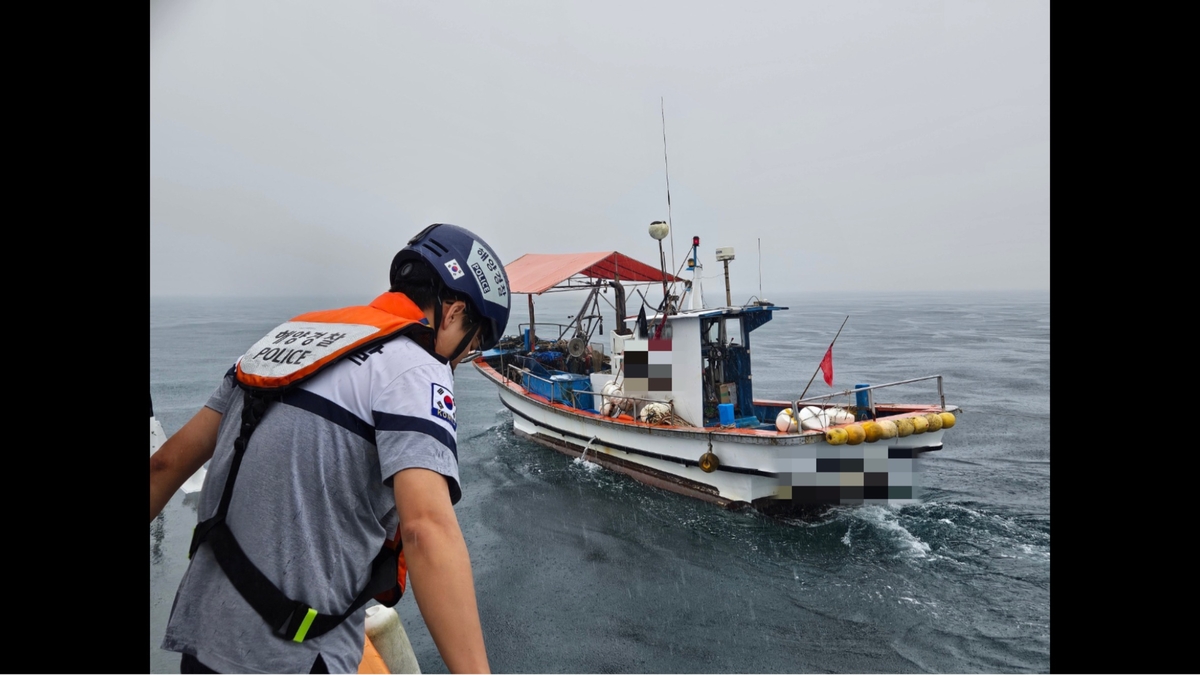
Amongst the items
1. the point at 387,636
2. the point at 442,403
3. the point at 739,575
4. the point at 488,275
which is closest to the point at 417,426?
the point at 442,403

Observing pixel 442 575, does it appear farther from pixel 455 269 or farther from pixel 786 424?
pixel 786 424

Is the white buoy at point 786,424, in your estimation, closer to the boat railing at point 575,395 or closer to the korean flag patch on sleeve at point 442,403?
the boat railing at point 575,395

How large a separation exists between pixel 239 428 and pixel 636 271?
52.0 feet

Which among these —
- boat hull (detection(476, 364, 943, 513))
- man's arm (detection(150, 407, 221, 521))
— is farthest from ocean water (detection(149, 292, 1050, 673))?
man's arm (detection(150, 407, 221, 521))

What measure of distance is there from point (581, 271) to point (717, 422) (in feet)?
18.7

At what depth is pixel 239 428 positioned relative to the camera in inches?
49.0

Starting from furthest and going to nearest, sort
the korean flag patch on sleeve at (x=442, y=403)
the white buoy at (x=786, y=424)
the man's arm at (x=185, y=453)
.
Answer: the white buoy at (x=786, y=424) → the man's arm at (x=185, y=453) → the korean flag patch on sleeve at (x=442, y=403)

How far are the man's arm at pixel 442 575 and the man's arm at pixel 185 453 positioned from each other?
0.70 meters

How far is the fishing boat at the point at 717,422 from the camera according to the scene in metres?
9.33

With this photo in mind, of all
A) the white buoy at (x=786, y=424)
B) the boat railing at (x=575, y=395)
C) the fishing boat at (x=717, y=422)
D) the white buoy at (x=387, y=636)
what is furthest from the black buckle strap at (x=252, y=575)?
the boat railing at (x=575, y=395)

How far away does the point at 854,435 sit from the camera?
896 centimetres

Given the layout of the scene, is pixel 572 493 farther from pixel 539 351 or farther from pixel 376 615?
pixel 376 615

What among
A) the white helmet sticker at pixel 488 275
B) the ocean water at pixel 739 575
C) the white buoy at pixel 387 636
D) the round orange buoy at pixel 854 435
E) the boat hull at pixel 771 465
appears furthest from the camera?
the boat hull at pixel 771 465
